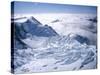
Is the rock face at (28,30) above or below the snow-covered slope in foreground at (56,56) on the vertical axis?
above

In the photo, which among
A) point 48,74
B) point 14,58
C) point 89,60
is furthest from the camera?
point 89,60

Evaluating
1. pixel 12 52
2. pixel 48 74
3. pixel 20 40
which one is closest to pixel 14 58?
pixel 12 52

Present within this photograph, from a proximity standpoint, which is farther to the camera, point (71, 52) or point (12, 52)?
point (71, 52)

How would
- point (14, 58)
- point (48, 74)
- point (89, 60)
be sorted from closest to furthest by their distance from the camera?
1. point (14, 58)
2. point (48, 74)
3. point (89, 60)

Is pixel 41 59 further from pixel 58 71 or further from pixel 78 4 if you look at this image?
pixel 78 4

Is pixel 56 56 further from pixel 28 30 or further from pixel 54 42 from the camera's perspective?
pixel 28 30

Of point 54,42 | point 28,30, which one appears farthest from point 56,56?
point 28,30
